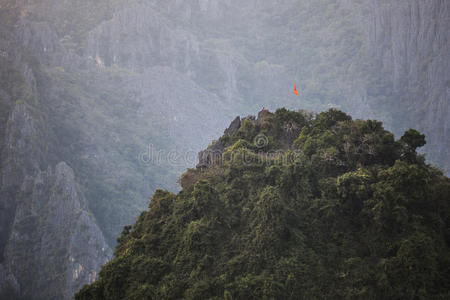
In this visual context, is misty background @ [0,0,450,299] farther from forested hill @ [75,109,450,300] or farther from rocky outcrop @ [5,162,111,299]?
forested hill @ [75,109,450,300]

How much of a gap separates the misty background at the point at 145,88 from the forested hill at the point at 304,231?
48382 mm

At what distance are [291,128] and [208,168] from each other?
575cm

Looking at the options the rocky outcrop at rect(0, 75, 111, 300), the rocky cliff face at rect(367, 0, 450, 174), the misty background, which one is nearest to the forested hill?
the rocky outcrop at rect(0, 75, 111, 300)

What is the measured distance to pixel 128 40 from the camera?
445 ft

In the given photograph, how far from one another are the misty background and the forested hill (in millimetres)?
48382

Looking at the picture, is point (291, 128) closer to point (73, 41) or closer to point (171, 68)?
point (171, 68)

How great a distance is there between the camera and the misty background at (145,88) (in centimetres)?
6919

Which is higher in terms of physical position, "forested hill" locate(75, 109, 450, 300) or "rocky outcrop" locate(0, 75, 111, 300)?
"rocky outcrop" locate(0, 75, 111, 300)

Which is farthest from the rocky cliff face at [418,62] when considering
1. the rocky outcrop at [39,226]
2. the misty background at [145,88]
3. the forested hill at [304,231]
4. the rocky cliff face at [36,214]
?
the forested hill at [304,231]

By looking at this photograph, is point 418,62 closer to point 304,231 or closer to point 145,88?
point 145,88

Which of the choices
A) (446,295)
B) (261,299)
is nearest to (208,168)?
(261,299)

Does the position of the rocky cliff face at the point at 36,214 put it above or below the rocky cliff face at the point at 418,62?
below

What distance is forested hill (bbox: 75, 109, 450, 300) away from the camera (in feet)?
50.1

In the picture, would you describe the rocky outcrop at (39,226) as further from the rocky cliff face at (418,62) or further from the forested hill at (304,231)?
the rocky cliff face at (418,62)
